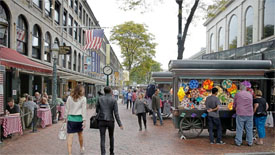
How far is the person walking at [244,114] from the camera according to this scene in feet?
23.6

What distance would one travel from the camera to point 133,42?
1382 inches

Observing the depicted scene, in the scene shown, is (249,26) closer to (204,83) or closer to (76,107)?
(204,83)

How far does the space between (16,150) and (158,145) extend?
4.00 metres

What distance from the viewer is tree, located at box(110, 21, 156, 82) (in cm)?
3438

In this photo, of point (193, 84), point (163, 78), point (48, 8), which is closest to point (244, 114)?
point (193, 84)

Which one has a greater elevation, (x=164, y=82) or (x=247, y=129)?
(x=164, y=82)

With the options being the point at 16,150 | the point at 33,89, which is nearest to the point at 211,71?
the point at 16,150

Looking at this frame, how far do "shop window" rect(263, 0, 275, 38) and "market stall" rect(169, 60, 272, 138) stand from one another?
43.2ft

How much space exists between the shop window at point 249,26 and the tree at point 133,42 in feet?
47.1

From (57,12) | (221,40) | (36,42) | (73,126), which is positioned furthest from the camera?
(221,40)

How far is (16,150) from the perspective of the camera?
6461 millimetres

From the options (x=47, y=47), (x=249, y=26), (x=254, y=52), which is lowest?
(x=254, y=52)

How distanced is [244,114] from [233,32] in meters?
23.9

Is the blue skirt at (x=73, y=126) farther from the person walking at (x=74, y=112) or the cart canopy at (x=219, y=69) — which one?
the cart canopy at (x=219, y=69)
